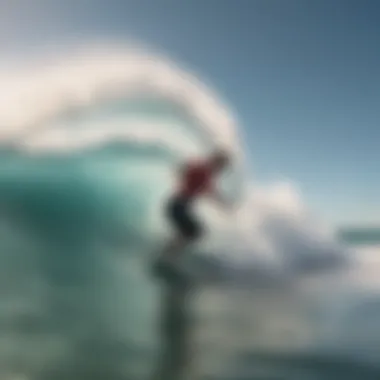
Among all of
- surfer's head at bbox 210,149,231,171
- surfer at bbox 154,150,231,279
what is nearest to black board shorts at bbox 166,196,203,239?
surfer at bbox 154,150,231,279

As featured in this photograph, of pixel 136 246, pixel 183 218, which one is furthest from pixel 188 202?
pixel 136 246

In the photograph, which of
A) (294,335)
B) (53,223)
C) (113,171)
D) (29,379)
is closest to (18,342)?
(29,379)

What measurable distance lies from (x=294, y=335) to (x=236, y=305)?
0.15m

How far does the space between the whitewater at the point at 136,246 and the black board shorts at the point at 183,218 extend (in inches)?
1.0

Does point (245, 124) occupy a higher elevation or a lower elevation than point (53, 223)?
higher

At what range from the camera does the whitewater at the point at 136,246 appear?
1.58 meters

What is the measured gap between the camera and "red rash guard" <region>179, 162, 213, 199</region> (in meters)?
1.64

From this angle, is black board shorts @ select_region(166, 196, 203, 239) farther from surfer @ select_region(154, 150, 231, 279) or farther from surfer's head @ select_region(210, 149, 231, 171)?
surfer's head @ select_region(210, 149, 231, 171)

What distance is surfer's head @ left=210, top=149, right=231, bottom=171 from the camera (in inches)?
65.0

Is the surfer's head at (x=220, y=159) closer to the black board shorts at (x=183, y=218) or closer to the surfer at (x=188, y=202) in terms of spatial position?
the surfer at (x=188, y=202)

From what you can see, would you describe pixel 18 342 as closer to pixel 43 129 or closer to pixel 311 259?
pixel 43 129

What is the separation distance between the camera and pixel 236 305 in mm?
1619

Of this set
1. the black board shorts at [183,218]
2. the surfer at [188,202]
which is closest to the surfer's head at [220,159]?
the surfer at [188,202]

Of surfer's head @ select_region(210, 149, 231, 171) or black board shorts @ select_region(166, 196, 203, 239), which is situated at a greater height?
surfer's head @ select_region(210, 149, 231, 171)
